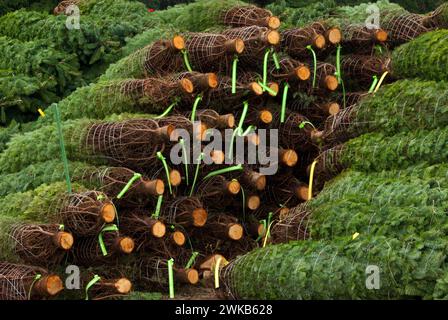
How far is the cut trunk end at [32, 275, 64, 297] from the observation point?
7734 millimetres

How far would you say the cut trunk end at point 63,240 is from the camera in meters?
8.02

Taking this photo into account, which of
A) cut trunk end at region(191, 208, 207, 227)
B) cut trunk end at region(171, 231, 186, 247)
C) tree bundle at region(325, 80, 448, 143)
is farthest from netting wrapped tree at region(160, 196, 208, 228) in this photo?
tree bundle at region(325, 80, 448, 143)

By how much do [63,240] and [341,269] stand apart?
2476mm

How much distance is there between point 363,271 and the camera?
6797 mm

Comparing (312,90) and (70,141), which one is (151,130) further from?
(312,90)

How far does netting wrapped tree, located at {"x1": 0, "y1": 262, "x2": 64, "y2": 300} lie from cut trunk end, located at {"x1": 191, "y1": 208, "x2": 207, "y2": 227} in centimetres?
165

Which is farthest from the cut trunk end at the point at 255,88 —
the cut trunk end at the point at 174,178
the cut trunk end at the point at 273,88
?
the cut trunk end at the point at 174,178

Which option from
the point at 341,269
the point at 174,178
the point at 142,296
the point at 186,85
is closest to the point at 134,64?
the point at 186,85

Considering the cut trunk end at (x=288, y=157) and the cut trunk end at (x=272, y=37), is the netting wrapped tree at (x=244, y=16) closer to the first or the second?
the cut trunk end at (x=272, y=37)

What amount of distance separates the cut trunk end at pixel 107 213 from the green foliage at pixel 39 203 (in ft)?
1.40

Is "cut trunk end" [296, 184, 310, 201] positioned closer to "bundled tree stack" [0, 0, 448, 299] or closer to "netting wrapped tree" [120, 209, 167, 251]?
"bundled tree stack" [0, 0, 448, 299]

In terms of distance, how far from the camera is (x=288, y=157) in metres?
9.85

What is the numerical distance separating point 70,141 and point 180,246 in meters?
1.50

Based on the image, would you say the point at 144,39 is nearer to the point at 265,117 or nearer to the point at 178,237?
the point at 265,117
